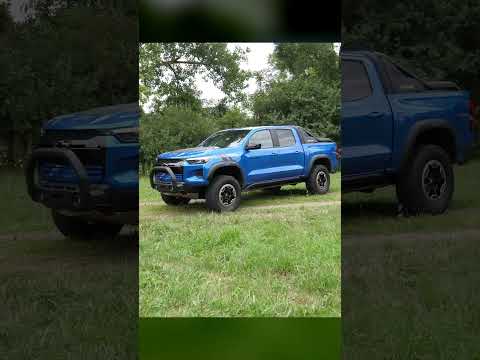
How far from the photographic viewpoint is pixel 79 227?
17.0 feet

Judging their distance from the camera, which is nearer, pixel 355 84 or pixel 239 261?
pixel 239 261

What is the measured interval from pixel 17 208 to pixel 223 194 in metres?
3.92

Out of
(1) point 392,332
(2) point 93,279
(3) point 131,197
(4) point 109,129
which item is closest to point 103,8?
(4) point 109,129

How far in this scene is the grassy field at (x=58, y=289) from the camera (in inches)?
123

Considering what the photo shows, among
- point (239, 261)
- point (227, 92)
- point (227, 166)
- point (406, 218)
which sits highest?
point (227, 92)

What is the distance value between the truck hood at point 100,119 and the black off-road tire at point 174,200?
1867mm

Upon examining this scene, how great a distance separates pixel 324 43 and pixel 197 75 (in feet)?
1.66

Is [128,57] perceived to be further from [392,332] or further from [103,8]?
[392,332]

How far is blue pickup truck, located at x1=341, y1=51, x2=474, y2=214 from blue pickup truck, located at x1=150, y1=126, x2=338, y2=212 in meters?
2.18

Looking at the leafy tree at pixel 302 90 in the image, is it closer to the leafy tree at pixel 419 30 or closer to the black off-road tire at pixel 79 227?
the leafy tree at pixel 419 30

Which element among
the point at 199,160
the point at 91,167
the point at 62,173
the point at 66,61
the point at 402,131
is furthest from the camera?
the point at 66,61

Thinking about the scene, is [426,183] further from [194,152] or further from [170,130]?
[170,130]

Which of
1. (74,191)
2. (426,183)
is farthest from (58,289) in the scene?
(426,183)

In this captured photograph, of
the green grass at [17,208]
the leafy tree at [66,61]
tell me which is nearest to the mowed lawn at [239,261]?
the leafy tree at [66,61]
